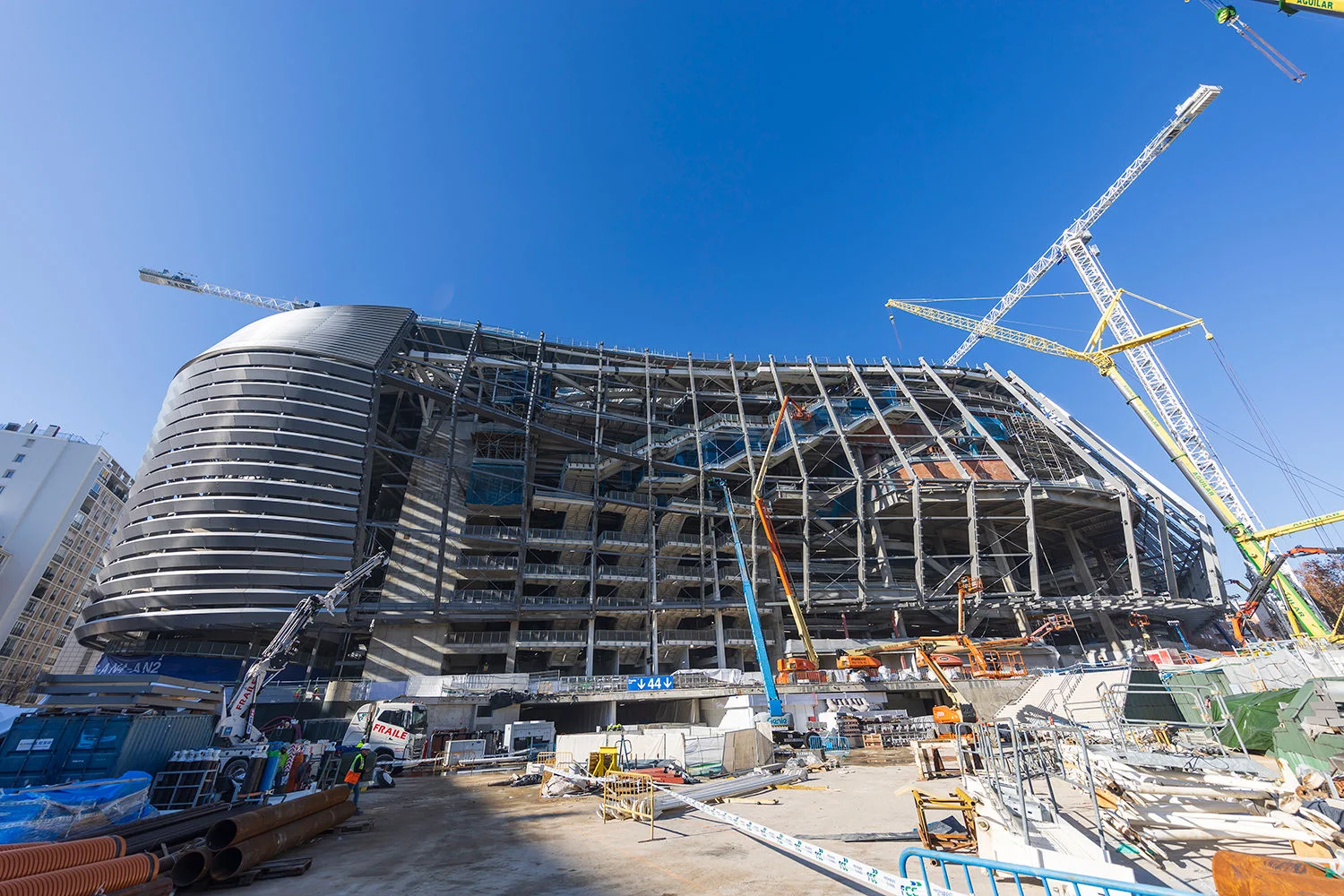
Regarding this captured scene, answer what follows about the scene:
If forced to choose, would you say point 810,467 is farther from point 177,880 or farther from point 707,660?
point 177,880

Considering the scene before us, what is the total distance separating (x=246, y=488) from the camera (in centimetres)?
4209

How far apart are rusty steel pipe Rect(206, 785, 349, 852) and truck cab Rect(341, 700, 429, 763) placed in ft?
50.7

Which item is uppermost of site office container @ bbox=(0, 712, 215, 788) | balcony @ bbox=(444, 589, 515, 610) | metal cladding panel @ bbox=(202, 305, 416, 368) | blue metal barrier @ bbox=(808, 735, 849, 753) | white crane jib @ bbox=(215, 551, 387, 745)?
metal cladding panel @ bbox=(202, 305, 416, 368)

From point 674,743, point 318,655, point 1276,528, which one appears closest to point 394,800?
point 674,743

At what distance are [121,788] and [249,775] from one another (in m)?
4.49

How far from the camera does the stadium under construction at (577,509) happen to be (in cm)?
→ 4188

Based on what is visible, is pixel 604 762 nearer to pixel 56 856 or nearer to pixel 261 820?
pixel 261 820

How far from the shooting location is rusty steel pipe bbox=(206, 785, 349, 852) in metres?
10.1

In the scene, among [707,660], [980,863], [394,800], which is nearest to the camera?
[980,863]

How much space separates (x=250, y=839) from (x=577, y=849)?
6021 millimetres

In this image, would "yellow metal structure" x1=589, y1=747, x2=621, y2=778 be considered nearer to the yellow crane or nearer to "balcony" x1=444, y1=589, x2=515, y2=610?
"balcony" x1=444, y1=589, x2=515, y2=610

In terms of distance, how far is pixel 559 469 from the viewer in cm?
5872

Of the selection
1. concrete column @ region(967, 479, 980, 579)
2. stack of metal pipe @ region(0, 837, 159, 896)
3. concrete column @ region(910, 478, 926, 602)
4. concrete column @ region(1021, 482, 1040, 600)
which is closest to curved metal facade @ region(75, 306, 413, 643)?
stack of metal pipe @ region(0, 837, 159, 896)

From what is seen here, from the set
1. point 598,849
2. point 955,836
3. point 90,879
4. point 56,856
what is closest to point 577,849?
point 598,849
